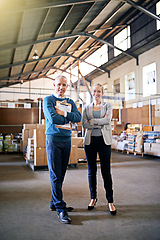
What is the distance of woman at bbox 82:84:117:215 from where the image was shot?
2609mm

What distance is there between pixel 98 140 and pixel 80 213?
2.91 ft

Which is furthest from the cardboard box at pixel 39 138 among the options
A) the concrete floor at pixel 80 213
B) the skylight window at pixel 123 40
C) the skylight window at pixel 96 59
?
the skylight window at pixel 96 59

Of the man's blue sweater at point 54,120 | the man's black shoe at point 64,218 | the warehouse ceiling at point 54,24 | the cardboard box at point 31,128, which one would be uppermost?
the warehouse ceiling at point 54,24

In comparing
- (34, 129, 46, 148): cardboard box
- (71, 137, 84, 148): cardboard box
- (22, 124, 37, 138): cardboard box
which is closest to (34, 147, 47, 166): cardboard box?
(34, 129, 46, 148): cardboard box

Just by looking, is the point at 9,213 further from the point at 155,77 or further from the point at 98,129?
the point at 155,77

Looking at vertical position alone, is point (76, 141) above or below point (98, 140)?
below

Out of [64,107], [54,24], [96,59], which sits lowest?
[64,107]

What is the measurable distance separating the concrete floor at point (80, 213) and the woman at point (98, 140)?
26cm

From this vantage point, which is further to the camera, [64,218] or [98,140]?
[98,140]

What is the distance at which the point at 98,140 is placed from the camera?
2.65m

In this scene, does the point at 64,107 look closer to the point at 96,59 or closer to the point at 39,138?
the point at 39,138

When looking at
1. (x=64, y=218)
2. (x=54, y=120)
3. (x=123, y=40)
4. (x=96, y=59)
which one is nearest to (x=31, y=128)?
(x=54, y=120)

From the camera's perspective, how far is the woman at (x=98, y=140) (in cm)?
261

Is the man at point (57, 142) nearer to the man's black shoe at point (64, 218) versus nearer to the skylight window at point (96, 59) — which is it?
the man's black shoe at point (64, 218)
